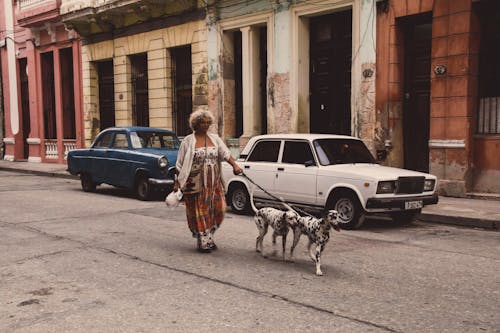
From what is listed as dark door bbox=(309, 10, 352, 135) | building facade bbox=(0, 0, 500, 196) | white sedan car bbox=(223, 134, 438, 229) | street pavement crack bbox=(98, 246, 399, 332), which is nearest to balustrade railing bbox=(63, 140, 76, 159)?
building facade bbox=(0, 0, 500, 196)

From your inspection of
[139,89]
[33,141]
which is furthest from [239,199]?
[33,141]

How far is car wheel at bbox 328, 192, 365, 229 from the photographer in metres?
8.30

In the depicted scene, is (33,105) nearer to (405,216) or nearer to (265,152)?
(265,152)

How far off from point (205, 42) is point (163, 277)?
13.7 meters

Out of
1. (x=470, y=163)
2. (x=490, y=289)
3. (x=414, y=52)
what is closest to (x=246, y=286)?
(x=490, y=289)

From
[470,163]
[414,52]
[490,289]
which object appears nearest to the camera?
[490,289]

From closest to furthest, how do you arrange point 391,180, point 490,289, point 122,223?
point 490,289 → point 391,180 → point 122,223

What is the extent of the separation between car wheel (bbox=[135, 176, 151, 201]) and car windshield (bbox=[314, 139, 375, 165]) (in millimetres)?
4702

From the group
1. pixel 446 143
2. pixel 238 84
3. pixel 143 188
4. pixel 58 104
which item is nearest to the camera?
pixel 446 143

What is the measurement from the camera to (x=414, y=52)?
13.1 meters

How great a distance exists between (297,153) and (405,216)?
7.22 feet

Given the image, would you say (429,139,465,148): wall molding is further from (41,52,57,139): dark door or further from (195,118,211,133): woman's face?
(41,52,57,139): dark door

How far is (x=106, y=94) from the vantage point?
22.9 metres

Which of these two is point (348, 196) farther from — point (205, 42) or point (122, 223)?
point (205, 42)
